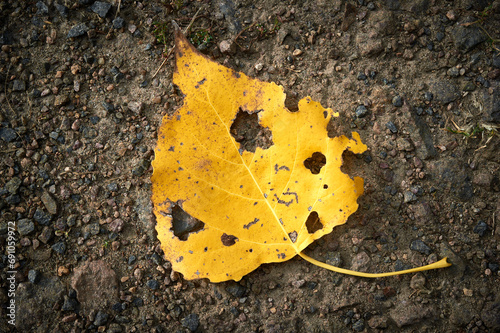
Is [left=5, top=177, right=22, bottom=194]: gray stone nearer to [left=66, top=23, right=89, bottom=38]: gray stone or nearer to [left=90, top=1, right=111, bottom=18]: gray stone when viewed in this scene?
[left=66, top=23, right=89, bottom=38]: gray stone

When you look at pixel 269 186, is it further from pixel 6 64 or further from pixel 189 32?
pixel 6 64

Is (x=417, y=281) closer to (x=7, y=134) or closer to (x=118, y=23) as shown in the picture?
(x=118, y=23)

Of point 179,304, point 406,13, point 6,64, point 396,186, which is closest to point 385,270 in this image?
point 396,186

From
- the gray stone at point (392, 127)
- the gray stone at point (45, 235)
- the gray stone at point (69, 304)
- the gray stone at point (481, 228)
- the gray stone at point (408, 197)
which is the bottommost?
the gray stone at point (69, 304)

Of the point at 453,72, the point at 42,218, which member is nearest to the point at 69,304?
the point at 42,218

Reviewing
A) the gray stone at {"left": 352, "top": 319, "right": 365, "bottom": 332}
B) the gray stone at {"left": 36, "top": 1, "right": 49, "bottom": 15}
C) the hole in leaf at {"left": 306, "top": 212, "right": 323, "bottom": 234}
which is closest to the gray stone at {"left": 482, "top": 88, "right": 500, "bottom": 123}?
the hole in leaf at {"left": 306, "top": 212, "right": 323, "bottom": 234}

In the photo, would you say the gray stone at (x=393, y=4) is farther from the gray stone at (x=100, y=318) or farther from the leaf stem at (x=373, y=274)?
the gray stone at (x=100, y=318)

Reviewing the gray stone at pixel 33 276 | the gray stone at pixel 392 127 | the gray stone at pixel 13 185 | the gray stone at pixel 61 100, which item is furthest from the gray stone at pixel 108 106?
the gray stone at pixel 392 127
